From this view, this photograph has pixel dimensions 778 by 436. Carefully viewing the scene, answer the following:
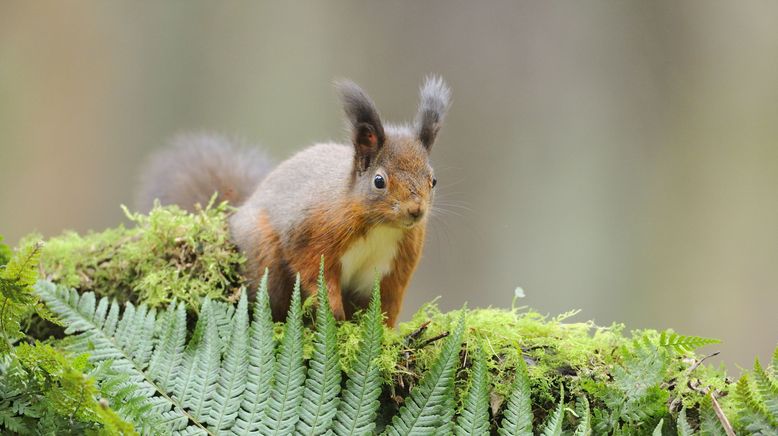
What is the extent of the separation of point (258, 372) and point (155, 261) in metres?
0.95

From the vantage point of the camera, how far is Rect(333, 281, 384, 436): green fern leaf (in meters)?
1.37

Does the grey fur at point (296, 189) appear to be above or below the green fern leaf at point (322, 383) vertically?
above

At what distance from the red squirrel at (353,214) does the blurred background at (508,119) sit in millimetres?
1923

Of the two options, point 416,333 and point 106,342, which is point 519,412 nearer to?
point 416,333

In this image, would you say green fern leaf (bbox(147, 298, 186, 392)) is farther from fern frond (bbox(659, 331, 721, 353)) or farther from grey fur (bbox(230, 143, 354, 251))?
fern frond (bbox(659, 331, 721, 353))

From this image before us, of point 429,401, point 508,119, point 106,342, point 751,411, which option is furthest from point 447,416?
point 508,119

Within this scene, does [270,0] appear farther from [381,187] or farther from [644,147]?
[381,187]

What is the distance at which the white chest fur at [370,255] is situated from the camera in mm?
2311

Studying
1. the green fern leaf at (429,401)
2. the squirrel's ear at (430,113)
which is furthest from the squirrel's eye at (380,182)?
the green fern leaf at (429,401)

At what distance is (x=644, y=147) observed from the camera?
465cm

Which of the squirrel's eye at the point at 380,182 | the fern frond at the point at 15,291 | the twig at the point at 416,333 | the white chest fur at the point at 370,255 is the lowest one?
the fern frond at the point at 15,291

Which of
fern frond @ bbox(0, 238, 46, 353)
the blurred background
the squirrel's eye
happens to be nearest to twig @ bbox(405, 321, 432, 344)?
the squirrel's eye

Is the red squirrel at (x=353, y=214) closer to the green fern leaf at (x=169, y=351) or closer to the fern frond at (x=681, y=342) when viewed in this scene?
the green fern leaf at (x=169, y=351)

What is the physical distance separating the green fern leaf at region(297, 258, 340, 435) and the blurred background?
2.93 metres
